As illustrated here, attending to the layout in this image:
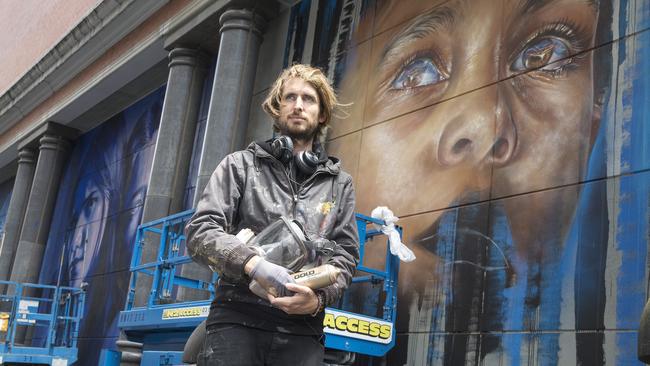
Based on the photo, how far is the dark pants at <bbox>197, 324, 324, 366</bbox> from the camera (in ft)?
7.89

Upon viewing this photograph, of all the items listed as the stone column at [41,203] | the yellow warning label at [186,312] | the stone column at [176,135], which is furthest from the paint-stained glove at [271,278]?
the stone column at [41,203]

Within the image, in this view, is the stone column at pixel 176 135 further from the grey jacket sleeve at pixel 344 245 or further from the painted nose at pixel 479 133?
the grey jacket sleeve at pixel 344 245

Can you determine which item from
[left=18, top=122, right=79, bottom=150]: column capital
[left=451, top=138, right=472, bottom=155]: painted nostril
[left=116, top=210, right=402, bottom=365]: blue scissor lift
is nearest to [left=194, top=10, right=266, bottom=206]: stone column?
[left=116, top=210, right=402, bottom=365]: blue scissor lift

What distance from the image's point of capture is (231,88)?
12461 millimetres

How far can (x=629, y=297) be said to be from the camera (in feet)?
20.7

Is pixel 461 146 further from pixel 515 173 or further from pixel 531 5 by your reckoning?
pixel 531 5

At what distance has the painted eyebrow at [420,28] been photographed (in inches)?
385

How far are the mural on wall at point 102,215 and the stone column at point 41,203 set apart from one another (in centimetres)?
32

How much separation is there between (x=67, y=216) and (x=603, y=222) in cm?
1777

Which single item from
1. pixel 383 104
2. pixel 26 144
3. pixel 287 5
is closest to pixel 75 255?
pixel 26 144

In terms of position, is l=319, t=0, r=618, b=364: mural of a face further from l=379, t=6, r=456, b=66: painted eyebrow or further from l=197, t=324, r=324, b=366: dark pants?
l=197, t=324, r=324, b=366: dark pants

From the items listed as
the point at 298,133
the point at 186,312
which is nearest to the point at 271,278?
the point at 298,133

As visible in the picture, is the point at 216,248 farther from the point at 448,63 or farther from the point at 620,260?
the point at 448,63

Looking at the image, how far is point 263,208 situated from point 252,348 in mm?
523
